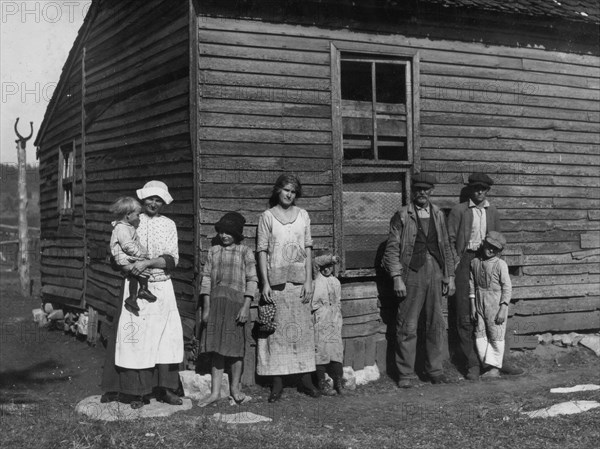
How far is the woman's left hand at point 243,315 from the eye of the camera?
6.81 meters

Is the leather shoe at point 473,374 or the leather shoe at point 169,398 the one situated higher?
the leather shoe at point 169,398

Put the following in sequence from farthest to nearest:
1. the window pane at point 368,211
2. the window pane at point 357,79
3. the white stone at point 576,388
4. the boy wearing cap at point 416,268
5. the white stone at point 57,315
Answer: the white stone at point 57,315, the window pane at point 357,79, the window pane at point 368,211, the boy wearing cap at point 416,268, the white stone at point 576,388

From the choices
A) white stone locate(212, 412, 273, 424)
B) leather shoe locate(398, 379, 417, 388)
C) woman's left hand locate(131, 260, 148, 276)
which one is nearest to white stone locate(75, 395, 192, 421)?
white stone locate(212, 412, 273, 424)

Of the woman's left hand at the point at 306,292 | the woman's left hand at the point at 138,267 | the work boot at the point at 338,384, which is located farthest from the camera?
the work boot at the point at 338,384

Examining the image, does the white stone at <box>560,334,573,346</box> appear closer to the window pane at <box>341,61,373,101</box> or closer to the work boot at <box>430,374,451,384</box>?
the work boot at <box>430,374,451,384</box>

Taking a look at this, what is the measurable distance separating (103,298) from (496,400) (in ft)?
21.1

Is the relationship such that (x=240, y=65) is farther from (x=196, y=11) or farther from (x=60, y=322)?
(x=60, y=322)

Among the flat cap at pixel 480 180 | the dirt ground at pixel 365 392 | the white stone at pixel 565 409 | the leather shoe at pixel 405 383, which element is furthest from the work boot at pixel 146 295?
the flat cap at pixel 480 180

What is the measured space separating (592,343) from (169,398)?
6076mm

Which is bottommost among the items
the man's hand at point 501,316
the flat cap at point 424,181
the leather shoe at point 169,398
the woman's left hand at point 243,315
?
the leather shoe at point 169,398

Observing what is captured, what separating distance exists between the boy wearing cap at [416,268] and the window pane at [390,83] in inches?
58.4

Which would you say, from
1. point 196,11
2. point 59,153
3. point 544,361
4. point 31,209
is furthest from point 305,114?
point 31,209

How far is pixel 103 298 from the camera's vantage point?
1092 centimetres

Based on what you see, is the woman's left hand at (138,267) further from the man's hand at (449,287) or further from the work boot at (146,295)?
the man's hand at (449,287)
